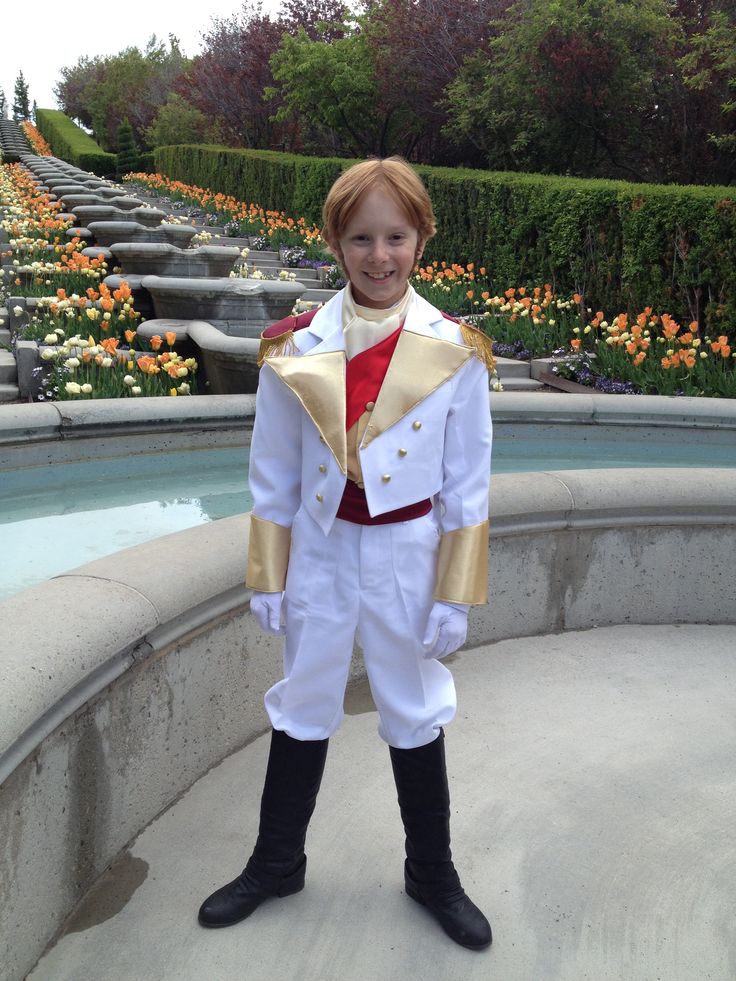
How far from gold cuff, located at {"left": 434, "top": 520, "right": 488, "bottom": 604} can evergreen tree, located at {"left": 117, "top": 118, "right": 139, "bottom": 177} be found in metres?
33.8

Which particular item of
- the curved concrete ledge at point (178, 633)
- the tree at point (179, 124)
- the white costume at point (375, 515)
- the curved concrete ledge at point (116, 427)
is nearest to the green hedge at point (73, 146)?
the tree at point (179, 124)

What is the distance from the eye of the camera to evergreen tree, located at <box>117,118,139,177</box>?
1315 inches

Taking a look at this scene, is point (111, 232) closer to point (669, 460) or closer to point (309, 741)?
point (669, 460)

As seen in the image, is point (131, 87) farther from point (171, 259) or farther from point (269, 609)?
point (269, 609)

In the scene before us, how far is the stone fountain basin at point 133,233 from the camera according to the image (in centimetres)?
1020


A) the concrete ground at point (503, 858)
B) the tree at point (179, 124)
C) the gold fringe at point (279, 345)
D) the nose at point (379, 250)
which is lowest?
the concrete ground at point (503, 858)

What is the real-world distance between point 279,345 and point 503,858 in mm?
1331

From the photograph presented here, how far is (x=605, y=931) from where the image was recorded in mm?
2125

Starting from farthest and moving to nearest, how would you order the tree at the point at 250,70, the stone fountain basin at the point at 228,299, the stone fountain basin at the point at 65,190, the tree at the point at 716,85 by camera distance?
the tree at the point at 250,70
the stone fountain basin at the point at 65,190
the tree at the point at 716,85
the stone fountain basin at the point at 228,299

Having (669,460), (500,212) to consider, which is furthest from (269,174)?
(669,460)

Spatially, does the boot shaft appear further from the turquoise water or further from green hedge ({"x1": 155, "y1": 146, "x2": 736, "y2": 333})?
green hedge ({"x1": 155, "y1": 146, "x2": 736, "y2": 333})

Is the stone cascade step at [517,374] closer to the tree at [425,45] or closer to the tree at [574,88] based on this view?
the tree at [574,88]

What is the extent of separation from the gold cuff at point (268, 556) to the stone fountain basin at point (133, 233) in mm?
8398

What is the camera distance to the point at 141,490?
4422 mm
